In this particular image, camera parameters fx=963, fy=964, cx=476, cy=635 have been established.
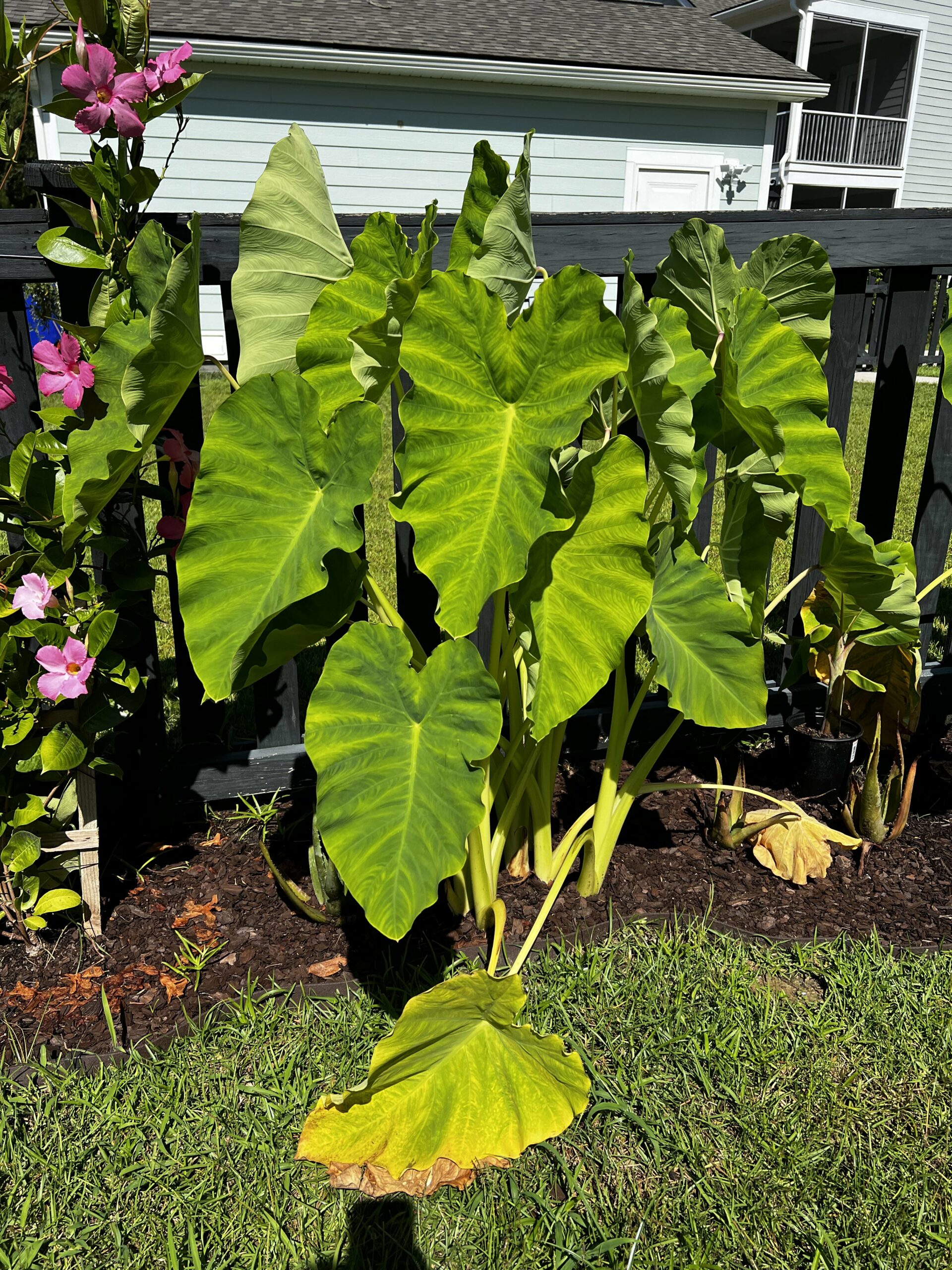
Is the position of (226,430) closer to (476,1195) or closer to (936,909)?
(476,1195)

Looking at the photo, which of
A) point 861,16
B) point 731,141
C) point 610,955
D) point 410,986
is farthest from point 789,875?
point 861,16

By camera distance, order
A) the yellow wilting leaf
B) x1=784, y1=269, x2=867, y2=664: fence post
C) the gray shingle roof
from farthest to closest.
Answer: the gray shingle roof, x1=784, y1=269, x2=867, y2=664: fence post, the yellow wilting leaf

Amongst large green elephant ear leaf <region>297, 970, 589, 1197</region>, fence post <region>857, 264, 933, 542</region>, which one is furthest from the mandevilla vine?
fence post <region>857, 264, 933, 542</region>

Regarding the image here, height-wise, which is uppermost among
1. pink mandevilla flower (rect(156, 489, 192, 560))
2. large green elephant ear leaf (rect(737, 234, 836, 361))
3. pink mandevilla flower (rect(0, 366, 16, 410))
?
large green elephant ear leaf (rect(737, 234, 836, 361))

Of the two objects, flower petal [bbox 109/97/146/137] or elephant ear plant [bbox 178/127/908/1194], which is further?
flower petal [bbox 109/97/146/137]

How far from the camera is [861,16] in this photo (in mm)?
13266

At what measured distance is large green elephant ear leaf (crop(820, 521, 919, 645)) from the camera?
179cm

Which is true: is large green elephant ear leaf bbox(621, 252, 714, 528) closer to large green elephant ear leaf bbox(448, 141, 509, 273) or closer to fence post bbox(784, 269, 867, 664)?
large green elephant ear leaf bbox(448, 141, 509, 273)

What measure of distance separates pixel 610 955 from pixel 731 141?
1037 centimetres

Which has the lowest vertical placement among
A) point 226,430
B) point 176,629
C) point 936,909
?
point 936,909

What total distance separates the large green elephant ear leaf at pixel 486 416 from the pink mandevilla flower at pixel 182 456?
1.99ft

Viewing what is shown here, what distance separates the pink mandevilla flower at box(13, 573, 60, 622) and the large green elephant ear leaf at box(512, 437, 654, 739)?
77cm

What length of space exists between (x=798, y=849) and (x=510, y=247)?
4.37 feet

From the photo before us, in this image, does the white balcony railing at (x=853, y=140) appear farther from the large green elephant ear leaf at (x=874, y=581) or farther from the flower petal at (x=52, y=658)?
the flower petal at (x=52, y=658)
